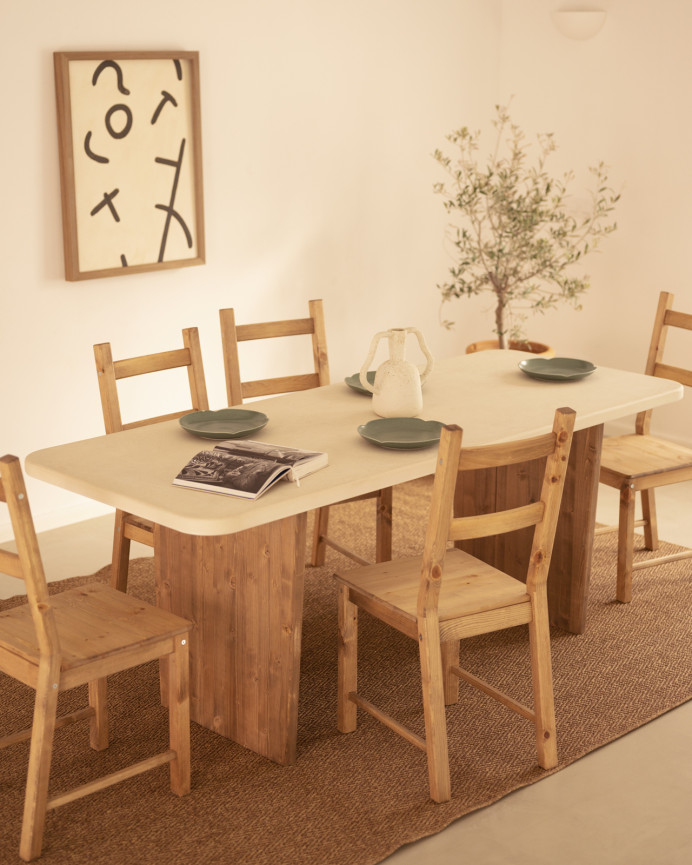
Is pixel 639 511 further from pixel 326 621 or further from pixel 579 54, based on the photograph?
pixel 579 54

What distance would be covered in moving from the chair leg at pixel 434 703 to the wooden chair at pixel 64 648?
0.54 meters

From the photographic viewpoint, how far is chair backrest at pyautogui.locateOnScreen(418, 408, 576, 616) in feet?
7.50

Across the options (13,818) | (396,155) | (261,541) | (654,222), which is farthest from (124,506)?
(654,222)

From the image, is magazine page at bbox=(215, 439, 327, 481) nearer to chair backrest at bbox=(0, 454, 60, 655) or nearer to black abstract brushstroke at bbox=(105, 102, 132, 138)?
chair backrest at bbox=(0, 454, 60, 655)

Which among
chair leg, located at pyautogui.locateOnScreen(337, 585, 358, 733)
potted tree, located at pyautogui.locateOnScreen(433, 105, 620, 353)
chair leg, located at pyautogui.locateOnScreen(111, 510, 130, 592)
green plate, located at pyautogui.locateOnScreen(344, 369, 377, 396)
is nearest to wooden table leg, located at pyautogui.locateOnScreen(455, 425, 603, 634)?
green plate, located at pyautogui.locateOnScreen(344, 369, 377, 396)

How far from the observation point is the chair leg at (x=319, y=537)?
3.77 metres

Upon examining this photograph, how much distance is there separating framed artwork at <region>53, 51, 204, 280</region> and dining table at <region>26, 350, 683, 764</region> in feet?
4.25

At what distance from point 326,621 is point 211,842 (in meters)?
1.14

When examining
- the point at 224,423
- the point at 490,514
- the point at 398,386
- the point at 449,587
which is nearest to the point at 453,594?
Result: the point at 449,587

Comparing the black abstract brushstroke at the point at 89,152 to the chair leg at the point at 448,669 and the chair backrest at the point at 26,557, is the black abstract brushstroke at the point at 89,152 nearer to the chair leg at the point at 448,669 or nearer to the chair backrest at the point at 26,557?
the chair backrest at the point at 26,557

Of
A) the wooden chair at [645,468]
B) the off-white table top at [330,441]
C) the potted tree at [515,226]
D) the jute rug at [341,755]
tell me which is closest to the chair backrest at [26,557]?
the off-white table top at [330,441]

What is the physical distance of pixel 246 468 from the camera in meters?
2.41

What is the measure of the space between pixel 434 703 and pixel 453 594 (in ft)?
0.87

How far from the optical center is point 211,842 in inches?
91.0
